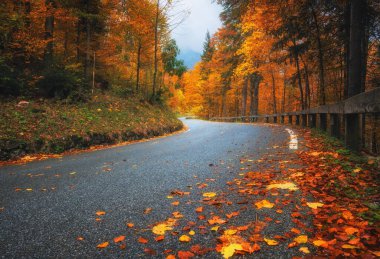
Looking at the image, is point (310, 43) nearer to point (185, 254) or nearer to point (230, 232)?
point (230, 232)

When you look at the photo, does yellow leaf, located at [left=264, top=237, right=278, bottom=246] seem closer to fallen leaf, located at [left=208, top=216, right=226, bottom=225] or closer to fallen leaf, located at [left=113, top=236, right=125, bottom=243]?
fallen leaf, located at [left=208, top=216, right=226, bottom=225]

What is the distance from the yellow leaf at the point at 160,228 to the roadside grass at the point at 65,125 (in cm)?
633

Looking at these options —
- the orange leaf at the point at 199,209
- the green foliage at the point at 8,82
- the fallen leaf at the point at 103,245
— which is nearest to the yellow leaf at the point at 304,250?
the orange leaf at the point at 199,209

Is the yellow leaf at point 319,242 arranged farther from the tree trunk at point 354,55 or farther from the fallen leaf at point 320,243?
the tree trunk at point 354,55

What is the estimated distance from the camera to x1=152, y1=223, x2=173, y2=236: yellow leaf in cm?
244

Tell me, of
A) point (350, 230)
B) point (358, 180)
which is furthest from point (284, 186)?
point (350, 230)

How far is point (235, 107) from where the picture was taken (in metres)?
51.8

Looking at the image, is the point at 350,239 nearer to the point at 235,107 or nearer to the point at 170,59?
the point at 170,59

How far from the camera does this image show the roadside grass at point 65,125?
301 inches

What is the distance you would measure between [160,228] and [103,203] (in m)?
1.05

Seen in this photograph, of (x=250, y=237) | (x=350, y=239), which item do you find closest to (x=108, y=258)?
(x=250, y=237)

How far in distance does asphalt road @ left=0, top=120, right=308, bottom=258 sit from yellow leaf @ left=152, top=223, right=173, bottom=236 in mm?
56

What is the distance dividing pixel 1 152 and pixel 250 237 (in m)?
7.21

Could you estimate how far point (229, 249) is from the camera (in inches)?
83.5
